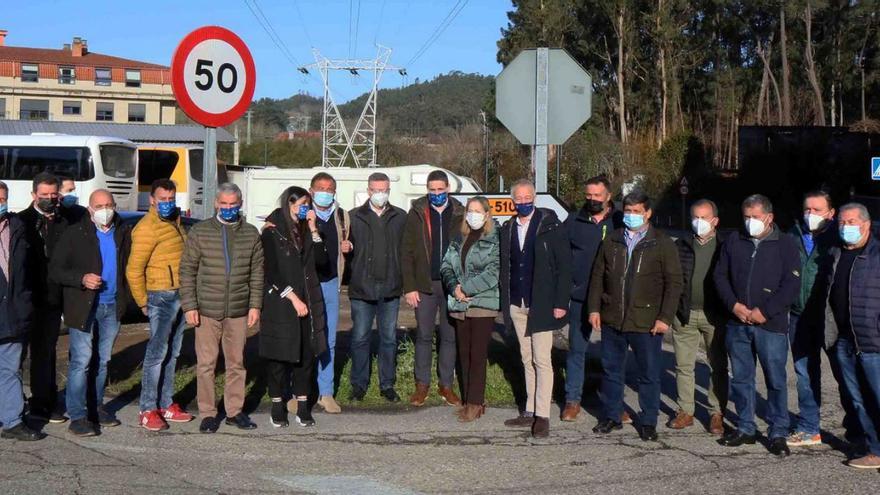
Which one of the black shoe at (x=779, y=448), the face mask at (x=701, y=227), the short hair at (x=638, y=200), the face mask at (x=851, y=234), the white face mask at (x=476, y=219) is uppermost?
the short hair at (x=638, y=200)

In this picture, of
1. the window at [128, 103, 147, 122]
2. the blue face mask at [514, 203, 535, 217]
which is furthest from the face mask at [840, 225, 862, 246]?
the window at [128, 103, 147, 122]

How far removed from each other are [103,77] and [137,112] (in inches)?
164

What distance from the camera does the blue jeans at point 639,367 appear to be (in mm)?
8102

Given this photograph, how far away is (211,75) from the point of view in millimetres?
7809

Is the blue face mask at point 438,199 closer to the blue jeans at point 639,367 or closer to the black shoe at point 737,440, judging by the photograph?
the blue jeans at point 639,367

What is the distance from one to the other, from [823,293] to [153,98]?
3356 inches

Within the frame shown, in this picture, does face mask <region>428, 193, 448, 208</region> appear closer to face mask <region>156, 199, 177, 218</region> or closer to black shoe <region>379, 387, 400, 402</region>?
black shoe <region>379, 387, 400, 402</region>

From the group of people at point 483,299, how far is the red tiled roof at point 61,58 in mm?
83607

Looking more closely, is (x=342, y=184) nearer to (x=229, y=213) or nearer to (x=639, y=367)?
(x=229, y=213)

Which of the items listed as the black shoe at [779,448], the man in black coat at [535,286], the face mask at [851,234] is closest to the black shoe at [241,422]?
the man in black coat at [535,286]

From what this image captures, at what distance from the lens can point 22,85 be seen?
84688 millimetres

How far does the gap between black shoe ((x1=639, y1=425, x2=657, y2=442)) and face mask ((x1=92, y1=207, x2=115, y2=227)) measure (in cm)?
453

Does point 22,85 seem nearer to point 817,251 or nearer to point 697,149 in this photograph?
point 697,149

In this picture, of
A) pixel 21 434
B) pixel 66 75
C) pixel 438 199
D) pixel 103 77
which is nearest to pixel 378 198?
pixel 438 199
